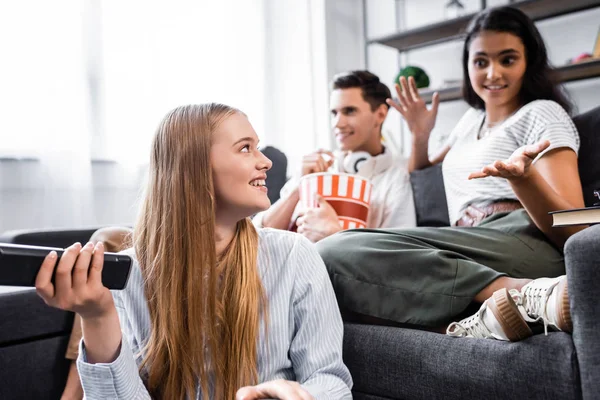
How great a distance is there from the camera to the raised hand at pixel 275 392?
0.77 meters

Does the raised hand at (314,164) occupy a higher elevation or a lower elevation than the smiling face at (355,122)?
lower

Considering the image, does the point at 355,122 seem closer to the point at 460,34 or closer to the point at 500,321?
the point at 460,34

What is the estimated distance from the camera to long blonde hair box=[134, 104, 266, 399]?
929mm

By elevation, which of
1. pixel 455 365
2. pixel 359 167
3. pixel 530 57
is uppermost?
pixel 530 57

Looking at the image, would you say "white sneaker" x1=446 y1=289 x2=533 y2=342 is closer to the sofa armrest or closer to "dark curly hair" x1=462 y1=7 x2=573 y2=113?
the sofa armrest

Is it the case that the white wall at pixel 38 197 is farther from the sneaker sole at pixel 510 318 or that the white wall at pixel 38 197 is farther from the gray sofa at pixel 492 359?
the sneaker sole at pixel 510 318

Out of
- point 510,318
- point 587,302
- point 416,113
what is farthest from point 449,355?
point 416,113

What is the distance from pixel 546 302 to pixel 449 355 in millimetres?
176

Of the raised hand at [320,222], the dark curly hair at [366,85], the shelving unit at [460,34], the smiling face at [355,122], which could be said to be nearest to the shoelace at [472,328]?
the raised hand at [320,222]

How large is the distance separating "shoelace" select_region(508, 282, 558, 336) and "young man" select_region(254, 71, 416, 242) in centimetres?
59

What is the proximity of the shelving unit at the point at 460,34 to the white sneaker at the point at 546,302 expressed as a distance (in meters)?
1.84

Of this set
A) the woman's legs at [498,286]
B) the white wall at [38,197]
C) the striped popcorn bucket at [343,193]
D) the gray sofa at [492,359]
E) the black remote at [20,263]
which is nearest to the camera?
the black remote at [20,263]

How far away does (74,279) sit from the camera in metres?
0.74

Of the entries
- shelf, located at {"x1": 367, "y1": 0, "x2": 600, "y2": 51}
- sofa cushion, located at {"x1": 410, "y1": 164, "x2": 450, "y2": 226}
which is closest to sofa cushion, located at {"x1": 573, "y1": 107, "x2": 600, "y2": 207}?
sofa cushion, located at {"x1": 410, "y1": 164, "x2": 450, "y2": 226}
